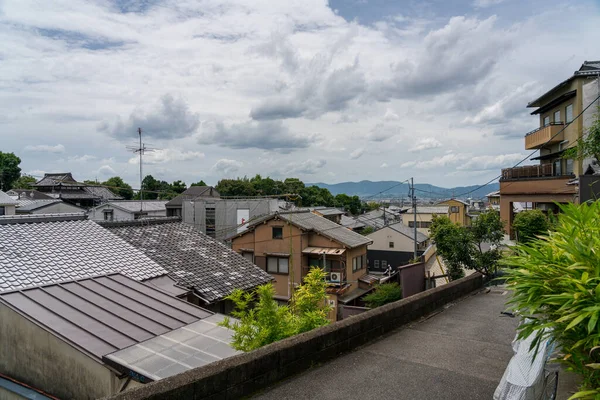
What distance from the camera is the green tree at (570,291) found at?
2062 mm

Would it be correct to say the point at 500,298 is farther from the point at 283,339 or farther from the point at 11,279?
the point at 11,279

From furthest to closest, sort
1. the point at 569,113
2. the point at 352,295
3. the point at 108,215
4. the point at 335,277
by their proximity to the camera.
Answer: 1. the point at 108,215
2. the point at 352,295
3. the point at 335,277
4. the point at 569,113

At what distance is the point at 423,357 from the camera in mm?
5770

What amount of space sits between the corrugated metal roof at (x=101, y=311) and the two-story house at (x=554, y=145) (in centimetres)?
1549

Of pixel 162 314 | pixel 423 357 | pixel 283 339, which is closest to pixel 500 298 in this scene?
pixel 423 357

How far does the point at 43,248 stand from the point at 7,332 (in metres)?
3.23

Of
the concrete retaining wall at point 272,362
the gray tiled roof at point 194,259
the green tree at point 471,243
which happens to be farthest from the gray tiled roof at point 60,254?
the green tree at point 471,243

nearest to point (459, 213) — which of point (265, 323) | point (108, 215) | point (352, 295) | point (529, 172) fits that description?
Answer: point (529, 172)

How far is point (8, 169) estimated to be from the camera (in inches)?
2221

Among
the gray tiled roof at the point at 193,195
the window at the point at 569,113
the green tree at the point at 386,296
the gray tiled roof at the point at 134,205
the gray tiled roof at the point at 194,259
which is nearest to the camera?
the gray tiled roof at the point at 194,259

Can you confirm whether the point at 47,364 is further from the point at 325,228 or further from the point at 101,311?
the point at 325,228

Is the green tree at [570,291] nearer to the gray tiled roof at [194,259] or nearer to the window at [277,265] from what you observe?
the gray tiled roof at [194,259]

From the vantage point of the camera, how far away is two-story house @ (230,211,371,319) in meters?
22.8

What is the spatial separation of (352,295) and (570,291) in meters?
21.4
